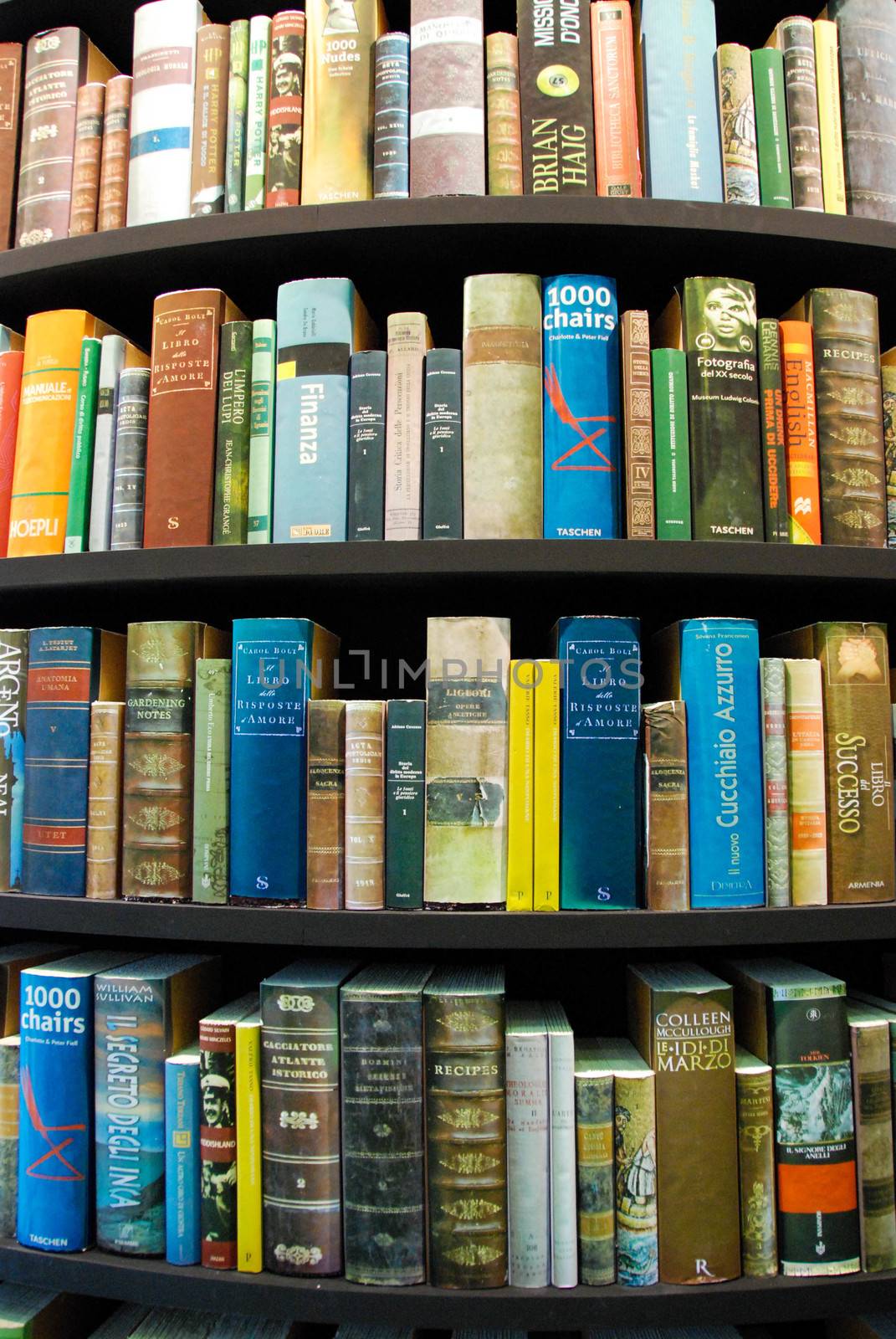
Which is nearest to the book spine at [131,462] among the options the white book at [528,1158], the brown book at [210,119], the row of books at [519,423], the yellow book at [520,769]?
the row of books at [519,423]

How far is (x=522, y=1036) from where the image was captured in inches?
30.3

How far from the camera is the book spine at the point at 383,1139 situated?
29.6 inches

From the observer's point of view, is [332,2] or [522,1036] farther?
[332,2]

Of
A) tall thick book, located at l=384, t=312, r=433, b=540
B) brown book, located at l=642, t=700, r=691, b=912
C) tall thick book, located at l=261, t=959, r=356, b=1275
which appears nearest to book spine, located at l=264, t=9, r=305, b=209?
tall thick book, located at l=384, t=312, r=433, b=540

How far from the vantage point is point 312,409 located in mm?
845

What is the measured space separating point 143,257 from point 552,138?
1.56ft

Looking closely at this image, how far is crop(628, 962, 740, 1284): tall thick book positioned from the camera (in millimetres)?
747

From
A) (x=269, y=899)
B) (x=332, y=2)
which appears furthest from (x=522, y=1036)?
(x=332, y=2)

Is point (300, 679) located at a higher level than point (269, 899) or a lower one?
higher

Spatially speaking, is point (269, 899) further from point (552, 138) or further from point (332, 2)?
point (332, 2)

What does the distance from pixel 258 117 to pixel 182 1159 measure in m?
1.13

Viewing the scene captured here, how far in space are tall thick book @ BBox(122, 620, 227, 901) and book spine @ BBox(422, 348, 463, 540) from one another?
284 mm

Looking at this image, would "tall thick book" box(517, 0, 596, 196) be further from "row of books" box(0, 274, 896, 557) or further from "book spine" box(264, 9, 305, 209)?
"book spine" box(264, 9, 305, 209)

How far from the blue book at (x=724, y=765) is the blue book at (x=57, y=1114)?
0.65 meters
